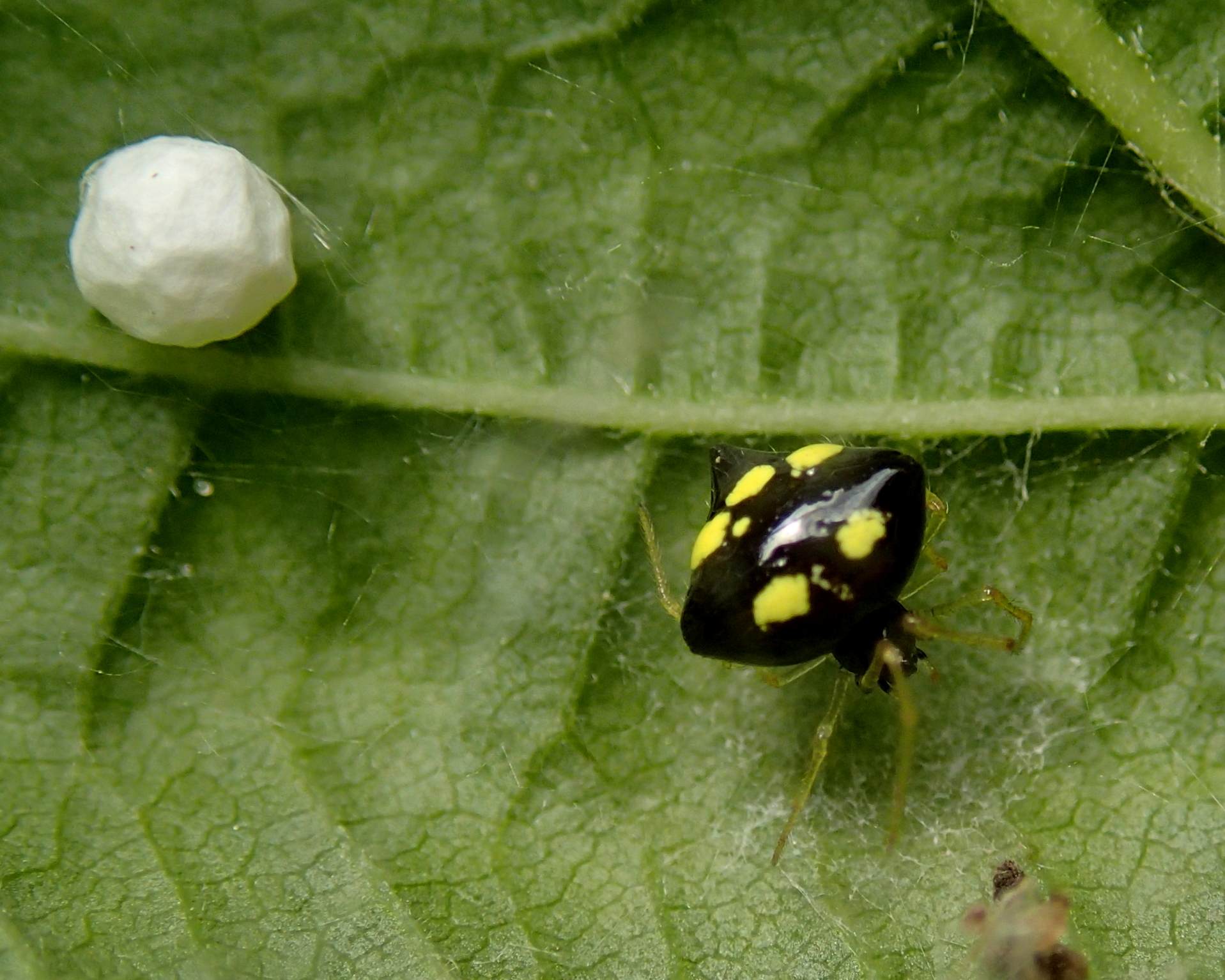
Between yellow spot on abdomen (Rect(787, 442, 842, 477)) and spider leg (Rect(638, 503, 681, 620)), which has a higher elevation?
yellow spot on abdomen (Rect(787, 442, 842, 477))

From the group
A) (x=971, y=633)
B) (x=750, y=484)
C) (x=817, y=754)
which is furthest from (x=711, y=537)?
(x=971, y=633)

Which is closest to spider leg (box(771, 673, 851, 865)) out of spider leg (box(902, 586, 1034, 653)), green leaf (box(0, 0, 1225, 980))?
green leaf (box(0, 0, 1225, 980))

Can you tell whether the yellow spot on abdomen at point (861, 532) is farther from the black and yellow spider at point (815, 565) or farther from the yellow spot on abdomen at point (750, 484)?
the yellow spot on abdomen at point (750, 484)

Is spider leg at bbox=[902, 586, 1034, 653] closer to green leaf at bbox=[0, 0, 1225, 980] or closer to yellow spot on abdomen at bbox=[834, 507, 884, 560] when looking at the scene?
green leaf at bbox=[0, 0, 1225, 980]

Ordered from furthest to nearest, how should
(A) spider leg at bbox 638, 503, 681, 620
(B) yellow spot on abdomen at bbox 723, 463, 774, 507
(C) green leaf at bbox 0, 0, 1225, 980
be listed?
(A) spider leg at bbox 638, 503, 681, 620 → (C) green leaf at bbox 0, 0, 1225, 980 → (B) yellow spot on abdomen at bbox 723, 463, 774, 507

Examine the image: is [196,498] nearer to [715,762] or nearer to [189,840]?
[189,840]

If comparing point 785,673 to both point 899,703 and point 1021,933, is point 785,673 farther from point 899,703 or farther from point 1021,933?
point 1021,933

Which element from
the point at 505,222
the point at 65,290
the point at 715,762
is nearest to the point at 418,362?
the point at 505,222
